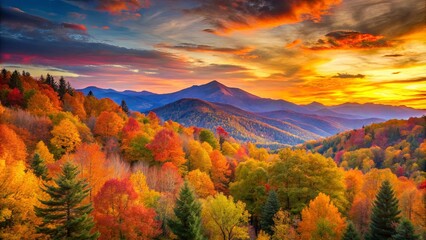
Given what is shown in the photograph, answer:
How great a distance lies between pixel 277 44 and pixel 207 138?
60979 mm

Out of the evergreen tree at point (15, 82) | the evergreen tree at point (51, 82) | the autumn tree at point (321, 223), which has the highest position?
the evergreen tree at point (51, 82)

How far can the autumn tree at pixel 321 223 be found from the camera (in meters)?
29.7

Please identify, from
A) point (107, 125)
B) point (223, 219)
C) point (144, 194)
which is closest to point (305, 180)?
point (223, 219)

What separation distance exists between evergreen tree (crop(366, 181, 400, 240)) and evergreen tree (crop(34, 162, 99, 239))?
89.8 feet

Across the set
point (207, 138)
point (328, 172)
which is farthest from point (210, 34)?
point (207, 138)

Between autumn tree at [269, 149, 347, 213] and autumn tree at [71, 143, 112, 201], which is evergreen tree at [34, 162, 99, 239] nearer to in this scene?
autumn tree at [71, 143, 112, 201]

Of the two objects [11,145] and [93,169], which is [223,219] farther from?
[11,145]

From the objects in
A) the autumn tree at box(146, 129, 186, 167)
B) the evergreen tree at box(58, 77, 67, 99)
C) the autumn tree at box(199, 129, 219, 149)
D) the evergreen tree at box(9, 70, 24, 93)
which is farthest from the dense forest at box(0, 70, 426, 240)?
the evergreen tree at box(58, 77, 67, 99)

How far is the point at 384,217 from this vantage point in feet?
99.2

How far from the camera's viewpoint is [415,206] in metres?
38.4

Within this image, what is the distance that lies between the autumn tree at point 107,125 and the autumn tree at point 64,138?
9.61 meters

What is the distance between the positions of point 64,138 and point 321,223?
44448 mm

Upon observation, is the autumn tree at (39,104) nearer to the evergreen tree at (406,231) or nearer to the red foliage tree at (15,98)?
the red foliage tree at (15,98)

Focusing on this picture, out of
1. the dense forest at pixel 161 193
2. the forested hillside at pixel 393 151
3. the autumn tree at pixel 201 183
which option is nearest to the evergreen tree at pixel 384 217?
the dense forest at pixel 161 193
